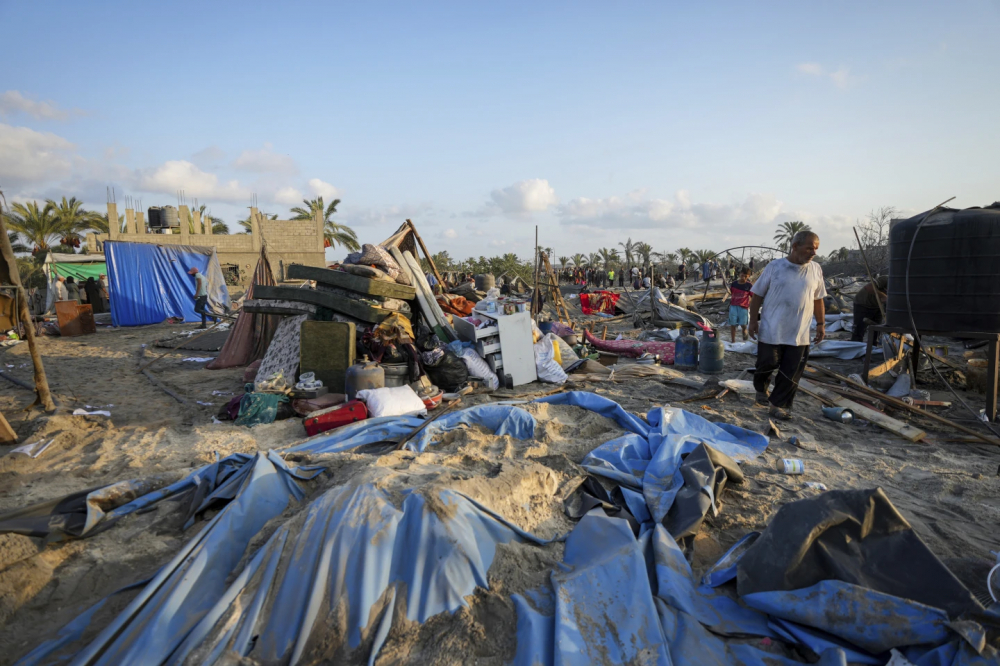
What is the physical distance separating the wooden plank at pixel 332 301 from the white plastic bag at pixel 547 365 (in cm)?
211

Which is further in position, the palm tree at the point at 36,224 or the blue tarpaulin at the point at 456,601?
the palm tree at the point at 36,224

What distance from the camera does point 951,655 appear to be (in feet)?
5.89

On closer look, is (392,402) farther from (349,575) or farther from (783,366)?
(783,366)

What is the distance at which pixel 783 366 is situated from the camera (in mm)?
5199

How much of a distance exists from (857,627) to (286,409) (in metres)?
5.09

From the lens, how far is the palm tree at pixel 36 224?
24.0 meters

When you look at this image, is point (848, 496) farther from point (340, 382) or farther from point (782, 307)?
point (340, 382)

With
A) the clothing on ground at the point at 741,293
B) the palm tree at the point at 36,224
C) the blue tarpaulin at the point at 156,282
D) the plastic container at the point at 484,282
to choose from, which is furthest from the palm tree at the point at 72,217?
the clothing on ground at the point at 741,293

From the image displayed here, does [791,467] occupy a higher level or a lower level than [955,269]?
lower

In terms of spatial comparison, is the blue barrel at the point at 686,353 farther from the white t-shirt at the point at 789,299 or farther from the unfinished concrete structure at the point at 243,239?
the unfinished concrete structure at the point at 243,239

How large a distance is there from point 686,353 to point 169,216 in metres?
23.8

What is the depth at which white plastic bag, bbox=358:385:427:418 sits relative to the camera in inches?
203

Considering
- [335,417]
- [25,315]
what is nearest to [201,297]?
[25,315]

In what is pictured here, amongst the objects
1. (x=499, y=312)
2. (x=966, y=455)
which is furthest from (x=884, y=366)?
(x=499, y=312)
